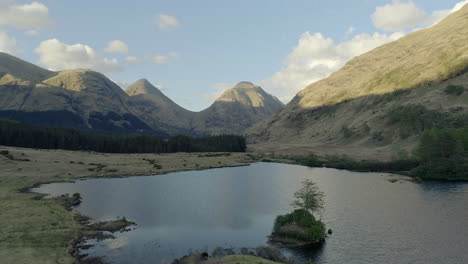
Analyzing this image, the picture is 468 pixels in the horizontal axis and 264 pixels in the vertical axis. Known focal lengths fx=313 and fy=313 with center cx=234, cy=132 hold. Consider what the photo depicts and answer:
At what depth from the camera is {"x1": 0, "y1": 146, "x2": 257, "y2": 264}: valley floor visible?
4866cm

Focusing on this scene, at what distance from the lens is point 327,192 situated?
99.6 m

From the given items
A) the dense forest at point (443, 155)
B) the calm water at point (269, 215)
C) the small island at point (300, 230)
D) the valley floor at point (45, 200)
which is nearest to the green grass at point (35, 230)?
the valley floor at point (45, 200)

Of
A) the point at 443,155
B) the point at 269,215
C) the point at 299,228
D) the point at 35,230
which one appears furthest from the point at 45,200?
the point at 443,155

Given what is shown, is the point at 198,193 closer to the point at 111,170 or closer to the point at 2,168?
the point at 111,170

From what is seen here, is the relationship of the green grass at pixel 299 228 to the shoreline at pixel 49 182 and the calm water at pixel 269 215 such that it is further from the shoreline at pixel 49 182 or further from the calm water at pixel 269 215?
the shoreline at pixel 49 182

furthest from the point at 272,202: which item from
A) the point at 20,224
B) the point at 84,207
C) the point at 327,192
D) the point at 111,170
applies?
the point at 111,170

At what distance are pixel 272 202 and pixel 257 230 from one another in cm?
2463

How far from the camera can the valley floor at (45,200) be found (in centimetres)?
4866

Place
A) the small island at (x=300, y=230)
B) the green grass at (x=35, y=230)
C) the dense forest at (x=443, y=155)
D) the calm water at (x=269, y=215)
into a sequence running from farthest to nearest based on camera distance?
the dense forest at (x=443, y=155) < the small island at (x=300, y=230) < the calm water at (x=269, y=215) < the green grass at (x=35, y=230)

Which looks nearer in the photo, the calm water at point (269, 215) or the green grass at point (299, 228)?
the calm water at point (269, 215)

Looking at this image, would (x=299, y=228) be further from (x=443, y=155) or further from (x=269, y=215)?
(x=443, y=155)

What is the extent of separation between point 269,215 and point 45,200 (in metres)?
60.8

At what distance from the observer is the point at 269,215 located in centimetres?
7469

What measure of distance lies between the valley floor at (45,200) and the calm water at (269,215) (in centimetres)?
750
